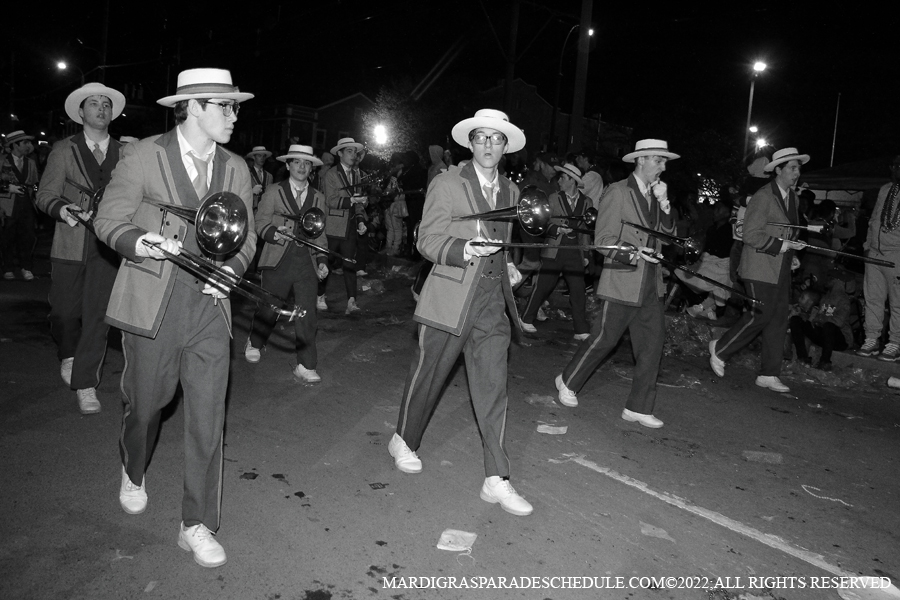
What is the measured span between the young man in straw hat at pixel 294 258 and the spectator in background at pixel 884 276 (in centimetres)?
669

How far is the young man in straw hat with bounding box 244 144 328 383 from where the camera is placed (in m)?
6.76

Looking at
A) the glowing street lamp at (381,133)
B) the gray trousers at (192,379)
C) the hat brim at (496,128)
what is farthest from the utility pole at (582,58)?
the glowing street lamp at (381,133)

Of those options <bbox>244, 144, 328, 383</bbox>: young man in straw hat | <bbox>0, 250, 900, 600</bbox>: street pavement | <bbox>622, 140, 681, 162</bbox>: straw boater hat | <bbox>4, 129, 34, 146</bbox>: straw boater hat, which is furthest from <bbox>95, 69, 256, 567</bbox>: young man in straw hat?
<bbox>4, 129, 34, 146</bbox>: straw boater hat

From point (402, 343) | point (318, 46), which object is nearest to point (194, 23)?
point (318, 46)

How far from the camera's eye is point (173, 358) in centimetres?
365

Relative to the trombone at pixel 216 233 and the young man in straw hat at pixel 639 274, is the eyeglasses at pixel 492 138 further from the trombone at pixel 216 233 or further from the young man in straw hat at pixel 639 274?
the young man in straw hat at pixel 639 274

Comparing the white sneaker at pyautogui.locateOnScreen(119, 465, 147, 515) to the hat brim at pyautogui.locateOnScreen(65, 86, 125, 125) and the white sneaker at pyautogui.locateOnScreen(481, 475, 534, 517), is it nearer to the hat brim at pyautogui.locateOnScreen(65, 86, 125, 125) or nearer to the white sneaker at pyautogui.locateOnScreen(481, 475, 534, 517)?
the white sneaker at pyautogui.locateOnScreen(481, 475, 534, 517)

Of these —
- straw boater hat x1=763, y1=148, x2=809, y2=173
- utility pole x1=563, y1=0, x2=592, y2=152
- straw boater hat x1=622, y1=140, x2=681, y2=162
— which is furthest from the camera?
utility pole x1=563, y1=0, x2=592, y2=152

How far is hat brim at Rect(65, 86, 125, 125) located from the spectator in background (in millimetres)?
8337

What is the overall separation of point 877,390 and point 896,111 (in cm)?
3690

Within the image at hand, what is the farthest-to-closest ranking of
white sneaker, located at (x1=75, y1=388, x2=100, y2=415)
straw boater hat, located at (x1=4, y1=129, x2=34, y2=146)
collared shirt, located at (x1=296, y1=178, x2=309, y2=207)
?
straw boater hat, located at (x1=4, y1=129, x2=34, y2=146) < collared shirt, located at (x1=296, y1=178, x2=309, y2=207) < white sneaker, located at (x1=75, y1=388, x2=100, y2=415)

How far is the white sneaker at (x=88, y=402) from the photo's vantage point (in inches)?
220

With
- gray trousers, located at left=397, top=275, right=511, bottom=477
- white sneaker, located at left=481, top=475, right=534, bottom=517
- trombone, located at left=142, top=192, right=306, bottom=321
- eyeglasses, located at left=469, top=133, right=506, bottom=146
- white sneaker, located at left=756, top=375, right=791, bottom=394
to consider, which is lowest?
white sneaker, located at left=481, top=475, right=534, bottom=517

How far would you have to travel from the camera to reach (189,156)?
3689 mm
